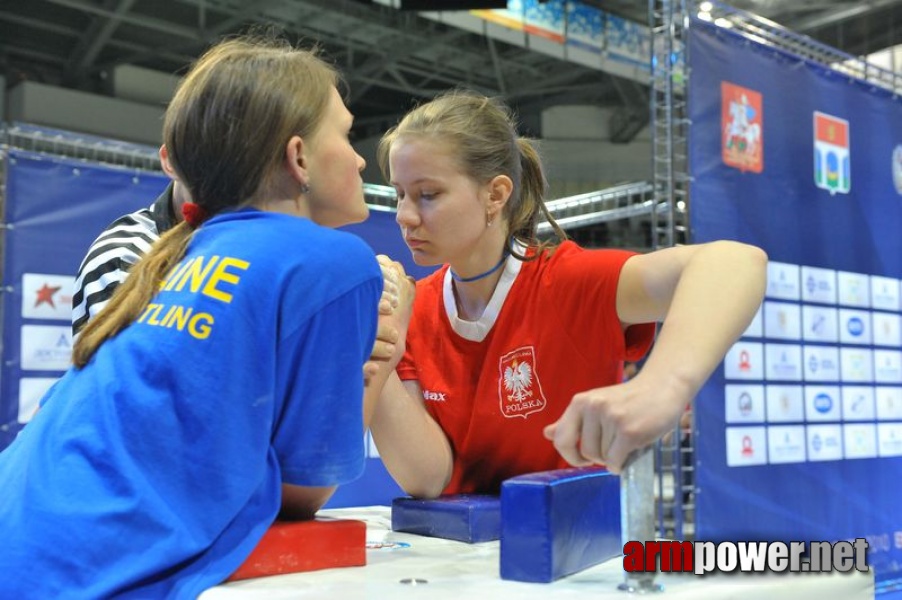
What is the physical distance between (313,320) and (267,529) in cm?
17

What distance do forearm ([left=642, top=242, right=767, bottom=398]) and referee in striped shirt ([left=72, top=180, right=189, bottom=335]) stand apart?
22.7 inches

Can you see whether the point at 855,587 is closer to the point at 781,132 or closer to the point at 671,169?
the point at 671,169

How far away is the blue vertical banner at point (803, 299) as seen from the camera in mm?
2826

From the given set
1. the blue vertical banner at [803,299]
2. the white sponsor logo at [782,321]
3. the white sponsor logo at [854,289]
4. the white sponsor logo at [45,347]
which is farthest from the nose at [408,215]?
the white sponsor logo at [854,289]

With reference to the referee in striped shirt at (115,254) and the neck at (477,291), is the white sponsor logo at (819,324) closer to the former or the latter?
the neck at (477,291)

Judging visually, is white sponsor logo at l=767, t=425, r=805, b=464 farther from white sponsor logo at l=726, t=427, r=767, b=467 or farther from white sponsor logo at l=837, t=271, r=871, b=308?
white sponsor logo at l=837, t=271, r=871, b=308

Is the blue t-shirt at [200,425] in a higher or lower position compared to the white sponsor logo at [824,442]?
higher

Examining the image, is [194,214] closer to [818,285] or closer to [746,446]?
[746,446]

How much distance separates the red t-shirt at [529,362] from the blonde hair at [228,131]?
18.0 inches

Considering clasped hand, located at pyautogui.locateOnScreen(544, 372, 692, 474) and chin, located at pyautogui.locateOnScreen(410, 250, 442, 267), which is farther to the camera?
chin, located at pyautogui.locateOnScreen(410, 250, 442, 267)

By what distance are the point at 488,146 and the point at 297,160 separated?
0.54 meters

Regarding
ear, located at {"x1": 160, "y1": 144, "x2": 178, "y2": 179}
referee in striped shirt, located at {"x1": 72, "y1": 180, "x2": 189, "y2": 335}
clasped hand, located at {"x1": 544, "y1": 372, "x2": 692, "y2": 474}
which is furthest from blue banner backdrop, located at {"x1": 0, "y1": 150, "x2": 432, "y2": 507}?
clasped hand, located at {"x1": 544, "y1": 372, "x2": 692, "y2": 474}

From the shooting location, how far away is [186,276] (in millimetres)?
671

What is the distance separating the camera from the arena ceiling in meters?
7.64
